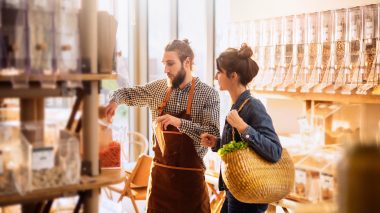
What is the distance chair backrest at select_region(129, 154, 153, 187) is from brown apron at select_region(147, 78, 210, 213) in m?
0.96

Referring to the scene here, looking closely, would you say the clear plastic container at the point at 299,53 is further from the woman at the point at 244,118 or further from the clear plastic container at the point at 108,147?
the clear plastic container at the point at 108,147

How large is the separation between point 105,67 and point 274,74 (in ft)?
5.71

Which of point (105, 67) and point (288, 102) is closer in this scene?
point (105, 67)

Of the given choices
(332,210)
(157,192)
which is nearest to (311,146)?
(157,192)

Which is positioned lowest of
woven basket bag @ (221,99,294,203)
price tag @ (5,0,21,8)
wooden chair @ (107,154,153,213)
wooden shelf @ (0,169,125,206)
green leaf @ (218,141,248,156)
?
wooden chair @ (107,154,153,213)

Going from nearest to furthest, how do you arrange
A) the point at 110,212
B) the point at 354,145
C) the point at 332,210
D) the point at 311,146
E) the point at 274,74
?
1. the point at 354,145
2. the point at 332,210
3. the point at 311,146
4. the point at 274,74
5. the point at 110,212

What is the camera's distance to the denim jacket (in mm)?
2426

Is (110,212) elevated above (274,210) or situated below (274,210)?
below

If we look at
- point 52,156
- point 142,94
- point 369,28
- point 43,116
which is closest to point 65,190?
point 52,156

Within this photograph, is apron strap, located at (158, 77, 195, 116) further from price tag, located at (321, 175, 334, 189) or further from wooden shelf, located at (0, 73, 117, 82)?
wooden shelf, located at (0, 73, 117, 82)

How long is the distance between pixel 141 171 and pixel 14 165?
2524 mm

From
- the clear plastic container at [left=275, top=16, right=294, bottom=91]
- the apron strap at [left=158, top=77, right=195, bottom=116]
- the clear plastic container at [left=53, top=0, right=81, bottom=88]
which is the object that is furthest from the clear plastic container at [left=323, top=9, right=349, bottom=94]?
the clear plastic container at [left=53, top=0, right=81, bottom=88]

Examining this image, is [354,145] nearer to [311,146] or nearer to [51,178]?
[51,178]

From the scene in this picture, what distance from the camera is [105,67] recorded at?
5.90ft
